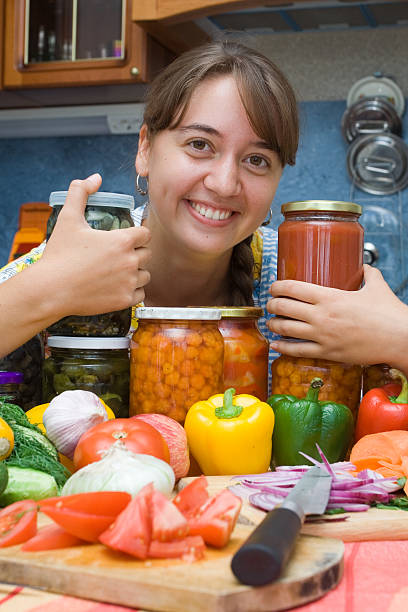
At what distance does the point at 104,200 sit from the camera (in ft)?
3.47

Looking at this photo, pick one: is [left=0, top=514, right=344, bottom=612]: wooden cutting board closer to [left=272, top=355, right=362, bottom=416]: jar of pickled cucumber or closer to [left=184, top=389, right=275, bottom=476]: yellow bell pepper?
[left=184, top=389, right=275, bottom=476]: yellow bell pepper

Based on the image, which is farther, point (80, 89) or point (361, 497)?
point (80, 89)

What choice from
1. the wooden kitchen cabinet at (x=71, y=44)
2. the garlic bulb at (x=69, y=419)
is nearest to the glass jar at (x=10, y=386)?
the garlic bulb at (x=69, y=419)

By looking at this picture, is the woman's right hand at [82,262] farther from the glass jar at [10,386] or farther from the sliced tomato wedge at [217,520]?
the sliced tomato wedge at [217,520]

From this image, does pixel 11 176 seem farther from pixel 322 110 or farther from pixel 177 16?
pixel 322 110

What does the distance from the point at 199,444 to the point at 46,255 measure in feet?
1.13

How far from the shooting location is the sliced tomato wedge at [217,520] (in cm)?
63

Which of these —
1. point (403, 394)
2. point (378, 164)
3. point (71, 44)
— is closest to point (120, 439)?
point (403, 394)

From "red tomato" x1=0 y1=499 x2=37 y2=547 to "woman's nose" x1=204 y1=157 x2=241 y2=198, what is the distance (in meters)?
0.65

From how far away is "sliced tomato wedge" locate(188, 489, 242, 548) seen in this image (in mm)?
632

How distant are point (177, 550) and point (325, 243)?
0.57m

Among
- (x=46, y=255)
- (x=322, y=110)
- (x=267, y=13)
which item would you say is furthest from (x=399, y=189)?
(x=46, y=255)

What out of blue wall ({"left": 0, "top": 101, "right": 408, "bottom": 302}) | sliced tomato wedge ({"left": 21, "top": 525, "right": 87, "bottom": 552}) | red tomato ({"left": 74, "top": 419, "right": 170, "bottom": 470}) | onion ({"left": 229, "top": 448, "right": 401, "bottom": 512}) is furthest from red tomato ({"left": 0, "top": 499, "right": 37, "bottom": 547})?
blue wall ({"left": 0, "top": 101, "right": 408, "bottom": 302})

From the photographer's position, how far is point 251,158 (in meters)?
1.24
